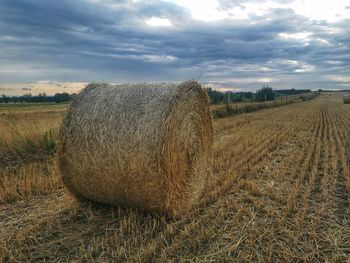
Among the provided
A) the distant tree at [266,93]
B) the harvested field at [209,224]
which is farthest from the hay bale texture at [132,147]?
the distant tree at [266,93]

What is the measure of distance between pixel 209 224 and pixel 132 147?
1539 mm

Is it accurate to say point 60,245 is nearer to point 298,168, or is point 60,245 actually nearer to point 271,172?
point 271,172

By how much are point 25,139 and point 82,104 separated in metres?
3.83

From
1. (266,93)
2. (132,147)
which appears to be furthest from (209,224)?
(266,93)

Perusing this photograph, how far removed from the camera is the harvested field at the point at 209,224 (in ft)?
12.7

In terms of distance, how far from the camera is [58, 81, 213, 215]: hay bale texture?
4.55 m

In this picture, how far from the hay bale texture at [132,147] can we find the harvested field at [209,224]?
330 mm

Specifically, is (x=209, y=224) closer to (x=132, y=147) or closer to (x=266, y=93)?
(x=132, y=147)

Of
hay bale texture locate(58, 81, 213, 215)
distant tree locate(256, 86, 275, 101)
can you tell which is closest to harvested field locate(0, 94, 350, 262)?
hay bale texture locate(58, 81, 213, 215)

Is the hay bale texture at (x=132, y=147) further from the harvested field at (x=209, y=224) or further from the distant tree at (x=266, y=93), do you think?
the distant tree at (x=266, y=93)

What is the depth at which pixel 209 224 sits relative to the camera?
463 centimetres

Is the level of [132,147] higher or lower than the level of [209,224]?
higher

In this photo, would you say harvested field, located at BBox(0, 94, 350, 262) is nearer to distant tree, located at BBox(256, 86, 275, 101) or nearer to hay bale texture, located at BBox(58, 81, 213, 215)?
hay bale texture, located at BBox(58, 81, 213, 215)

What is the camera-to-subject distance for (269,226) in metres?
4.55
